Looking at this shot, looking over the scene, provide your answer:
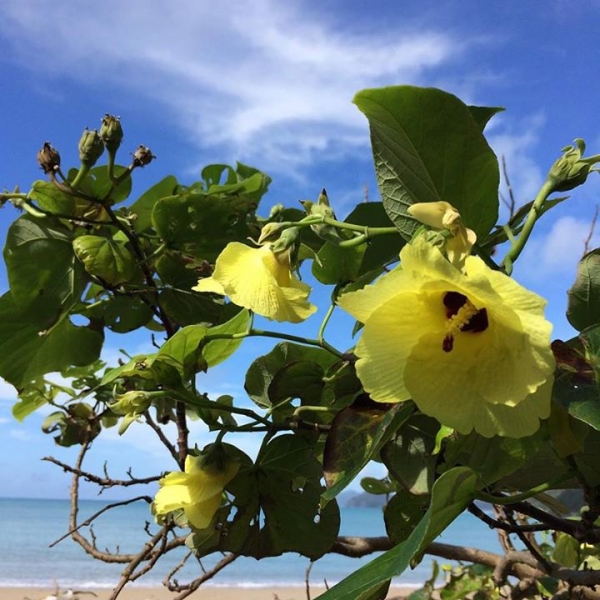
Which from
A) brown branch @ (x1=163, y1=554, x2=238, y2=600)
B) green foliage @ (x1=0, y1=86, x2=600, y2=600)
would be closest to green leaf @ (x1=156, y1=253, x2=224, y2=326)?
green foliage @ (x1=0, y1=86, x2=600, y2=600)

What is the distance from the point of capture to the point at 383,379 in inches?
17.5

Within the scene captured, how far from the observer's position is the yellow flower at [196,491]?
675mm

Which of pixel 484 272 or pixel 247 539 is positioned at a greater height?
pixel 484 272

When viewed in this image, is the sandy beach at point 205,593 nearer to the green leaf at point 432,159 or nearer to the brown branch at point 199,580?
the brown branch at point 199,580

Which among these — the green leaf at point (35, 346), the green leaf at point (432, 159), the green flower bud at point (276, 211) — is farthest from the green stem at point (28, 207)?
the green leaf at point (432, 159)

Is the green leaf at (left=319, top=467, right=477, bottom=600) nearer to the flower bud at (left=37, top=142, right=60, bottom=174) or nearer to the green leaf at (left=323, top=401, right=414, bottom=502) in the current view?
the green leaf at (left=323, top=401, right=414, bottom=502)

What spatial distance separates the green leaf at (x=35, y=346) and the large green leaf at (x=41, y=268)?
0.03m

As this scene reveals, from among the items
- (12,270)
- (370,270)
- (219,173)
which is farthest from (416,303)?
(219,173)

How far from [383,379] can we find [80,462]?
1011mm

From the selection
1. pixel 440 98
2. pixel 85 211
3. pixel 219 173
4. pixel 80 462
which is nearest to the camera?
pixel 440 98

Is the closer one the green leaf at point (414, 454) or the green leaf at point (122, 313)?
the green leaf at point (414, 454)

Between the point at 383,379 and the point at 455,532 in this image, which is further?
the point at 455,532

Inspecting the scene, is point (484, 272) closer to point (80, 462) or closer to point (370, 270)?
point (370, 270)

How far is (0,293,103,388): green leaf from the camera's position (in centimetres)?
90
